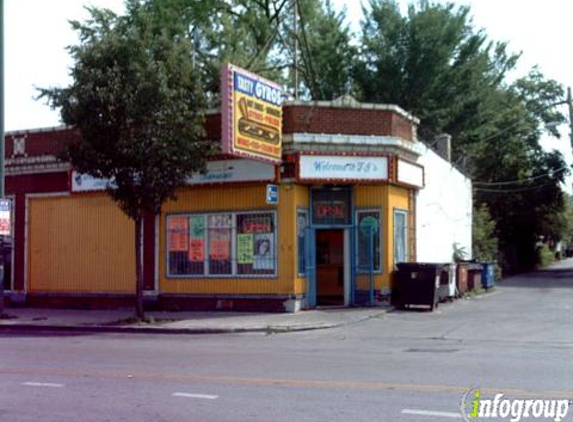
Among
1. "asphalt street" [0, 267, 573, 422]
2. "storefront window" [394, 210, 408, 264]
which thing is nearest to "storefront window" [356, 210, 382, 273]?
"storefront window" [394, 210, 408, 264]

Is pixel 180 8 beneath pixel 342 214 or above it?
above

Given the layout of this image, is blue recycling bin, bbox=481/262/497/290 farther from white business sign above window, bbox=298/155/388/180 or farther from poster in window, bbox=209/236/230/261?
poster in window, bbox=209/236/230/261

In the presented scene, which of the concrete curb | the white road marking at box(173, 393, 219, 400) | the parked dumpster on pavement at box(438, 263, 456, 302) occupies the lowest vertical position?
the concrete curb

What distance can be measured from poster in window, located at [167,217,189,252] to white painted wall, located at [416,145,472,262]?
7.00 m

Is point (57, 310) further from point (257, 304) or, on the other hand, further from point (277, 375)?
point (277, 375)

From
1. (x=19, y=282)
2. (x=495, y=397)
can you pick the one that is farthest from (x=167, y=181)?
(x=495, y=397)

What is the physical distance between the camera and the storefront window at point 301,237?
20422mm

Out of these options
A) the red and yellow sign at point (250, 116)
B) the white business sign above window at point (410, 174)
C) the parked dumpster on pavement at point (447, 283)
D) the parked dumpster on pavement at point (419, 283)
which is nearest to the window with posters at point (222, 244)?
the red and yellow sign at point (250, 116)

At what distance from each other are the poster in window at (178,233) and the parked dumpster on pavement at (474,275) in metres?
9.87

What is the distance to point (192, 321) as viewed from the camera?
18.7m

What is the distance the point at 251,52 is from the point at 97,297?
934 inches

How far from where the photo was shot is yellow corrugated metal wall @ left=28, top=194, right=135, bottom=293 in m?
22.6

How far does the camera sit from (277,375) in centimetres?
1015

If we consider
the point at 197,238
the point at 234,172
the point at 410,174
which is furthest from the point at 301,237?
the point at 410,174
